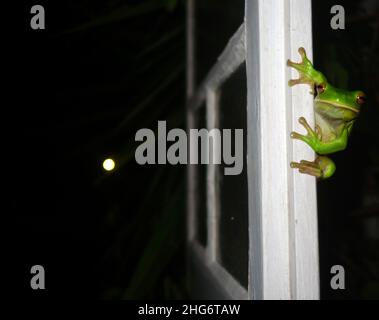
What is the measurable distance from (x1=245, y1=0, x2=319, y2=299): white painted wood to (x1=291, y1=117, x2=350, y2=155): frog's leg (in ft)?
0.04

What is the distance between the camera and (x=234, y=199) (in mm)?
815

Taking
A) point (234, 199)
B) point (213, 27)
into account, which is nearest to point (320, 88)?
point (234, 199)

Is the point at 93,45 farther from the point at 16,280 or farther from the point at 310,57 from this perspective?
the point at 310,57

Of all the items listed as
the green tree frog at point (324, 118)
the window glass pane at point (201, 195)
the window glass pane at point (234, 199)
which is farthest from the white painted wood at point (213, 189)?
the green tree frog at point (324, 118)

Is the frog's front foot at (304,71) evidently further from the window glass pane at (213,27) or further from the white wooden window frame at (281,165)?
the window glass pane at (213,27)

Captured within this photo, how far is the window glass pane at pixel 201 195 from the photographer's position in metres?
1.34

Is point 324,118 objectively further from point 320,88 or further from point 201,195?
point 201,195

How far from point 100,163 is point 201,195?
512mm

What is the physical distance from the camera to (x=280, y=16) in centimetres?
52

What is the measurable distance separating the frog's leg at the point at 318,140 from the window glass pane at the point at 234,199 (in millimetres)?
170

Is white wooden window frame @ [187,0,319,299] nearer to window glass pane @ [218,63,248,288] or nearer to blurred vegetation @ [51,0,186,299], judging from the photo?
window glass pane @ [218,63,248,288]
